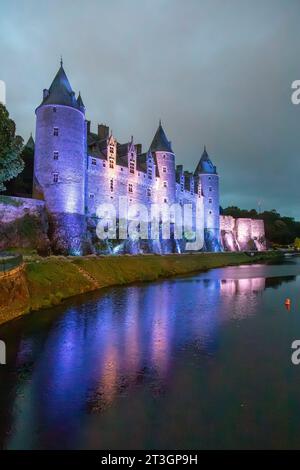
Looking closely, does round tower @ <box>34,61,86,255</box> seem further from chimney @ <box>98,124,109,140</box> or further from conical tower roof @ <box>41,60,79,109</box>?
chimney @ <box>98,124,109,140</box>

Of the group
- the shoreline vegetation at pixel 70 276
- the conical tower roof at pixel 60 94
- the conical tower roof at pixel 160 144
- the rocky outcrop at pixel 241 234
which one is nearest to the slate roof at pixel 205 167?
the rocky outcrop at pixel 241 234

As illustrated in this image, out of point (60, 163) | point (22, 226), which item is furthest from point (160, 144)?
point (22, 226)

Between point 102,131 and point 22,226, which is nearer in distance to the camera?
A: point 22,226

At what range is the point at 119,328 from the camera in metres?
17.2

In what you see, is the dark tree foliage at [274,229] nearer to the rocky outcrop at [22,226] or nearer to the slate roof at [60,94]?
the slate roof at [60,94]

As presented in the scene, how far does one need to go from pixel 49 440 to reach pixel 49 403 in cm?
181

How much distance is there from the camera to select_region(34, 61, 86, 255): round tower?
39.7m

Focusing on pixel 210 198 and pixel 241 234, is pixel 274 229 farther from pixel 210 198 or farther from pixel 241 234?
pixel 210 198

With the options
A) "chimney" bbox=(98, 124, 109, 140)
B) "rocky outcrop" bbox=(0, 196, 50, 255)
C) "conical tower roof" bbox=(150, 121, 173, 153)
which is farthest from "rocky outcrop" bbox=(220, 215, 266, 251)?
"rocky outcrop" bbox=(0, 196, 50, 255)

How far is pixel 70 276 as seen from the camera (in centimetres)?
2684

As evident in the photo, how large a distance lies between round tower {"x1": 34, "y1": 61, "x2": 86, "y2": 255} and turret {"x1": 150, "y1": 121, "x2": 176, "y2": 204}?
2259 cm

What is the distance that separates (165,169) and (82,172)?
75.5ft

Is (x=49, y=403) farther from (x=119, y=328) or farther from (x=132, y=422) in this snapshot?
(x=119, y=328)
